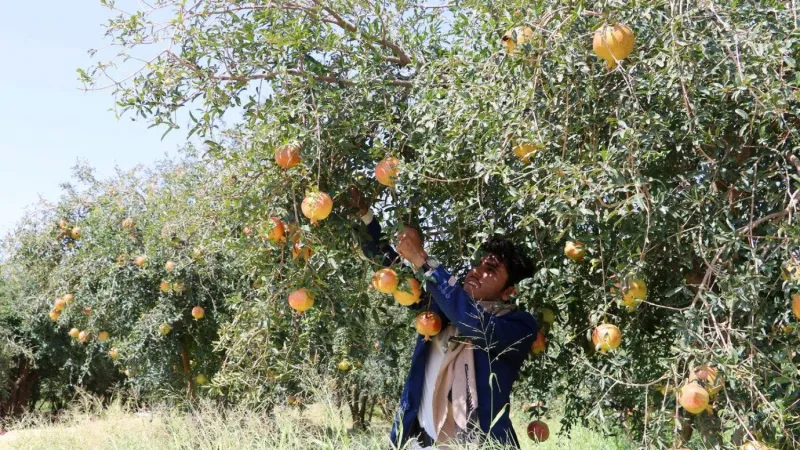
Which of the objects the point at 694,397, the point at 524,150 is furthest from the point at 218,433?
the point at 694,397

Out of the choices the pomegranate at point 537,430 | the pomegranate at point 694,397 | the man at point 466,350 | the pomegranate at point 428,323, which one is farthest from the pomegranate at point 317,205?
the pomegranate at point 537,430

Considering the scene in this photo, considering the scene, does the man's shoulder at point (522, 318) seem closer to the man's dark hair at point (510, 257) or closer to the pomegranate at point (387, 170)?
the man's dark hair at point (510, 257)

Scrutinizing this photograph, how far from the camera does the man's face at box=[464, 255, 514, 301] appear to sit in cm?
269

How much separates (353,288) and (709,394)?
4.08 feet

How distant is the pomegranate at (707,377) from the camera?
72.5 inches

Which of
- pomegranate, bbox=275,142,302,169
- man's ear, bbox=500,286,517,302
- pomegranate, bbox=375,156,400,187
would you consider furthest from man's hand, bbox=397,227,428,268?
man's ear, bbox=500,286,517,302

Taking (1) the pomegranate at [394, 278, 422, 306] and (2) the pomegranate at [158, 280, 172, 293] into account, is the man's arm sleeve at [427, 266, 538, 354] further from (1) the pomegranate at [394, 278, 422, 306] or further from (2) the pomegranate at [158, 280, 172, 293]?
(2) the pomegranate at [158, 280, 172, 293]

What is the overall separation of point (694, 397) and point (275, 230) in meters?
1.36

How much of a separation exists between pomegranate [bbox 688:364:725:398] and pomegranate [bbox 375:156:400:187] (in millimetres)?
1015

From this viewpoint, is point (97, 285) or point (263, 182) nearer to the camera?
point (263, 182)

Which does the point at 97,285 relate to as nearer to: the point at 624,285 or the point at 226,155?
the point at 226,155

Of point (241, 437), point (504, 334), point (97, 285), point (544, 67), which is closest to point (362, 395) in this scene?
point (97, 285)

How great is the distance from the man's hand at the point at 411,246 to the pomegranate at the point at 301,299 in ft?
1.15

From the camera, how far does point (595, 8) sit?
6.46 feet
